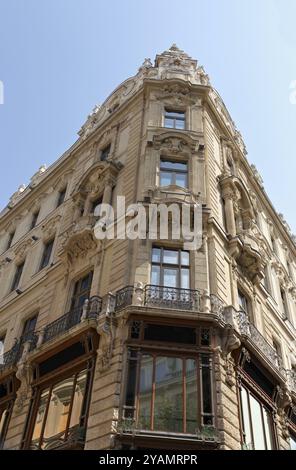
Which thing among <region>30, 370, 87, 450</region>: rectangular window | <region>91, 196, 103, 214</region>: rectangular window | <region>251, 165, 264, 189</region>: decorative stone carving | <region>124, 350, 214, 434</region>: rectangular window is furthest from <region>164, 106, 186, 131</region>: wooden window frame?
<region>30, 370, 87, 450</region>: rectangular window

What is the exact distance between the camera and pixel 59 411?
1417cm

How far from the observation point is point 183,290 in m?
15.1

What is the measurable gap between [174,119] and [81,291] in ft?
35.1

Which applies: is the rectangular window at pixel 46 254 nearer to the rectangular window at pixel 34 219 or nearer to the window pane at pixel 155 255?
the rectangular window at pixel 34 219

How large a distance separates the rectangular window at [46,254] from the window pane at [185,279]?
28.8 ft

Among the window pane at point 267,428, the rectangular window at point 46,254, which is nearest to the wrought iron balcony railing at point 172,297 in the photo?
the window pane at point 267,428

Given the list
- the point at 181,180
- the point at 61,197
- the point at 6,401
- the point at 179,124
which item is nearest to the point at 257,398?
the point at 6,401

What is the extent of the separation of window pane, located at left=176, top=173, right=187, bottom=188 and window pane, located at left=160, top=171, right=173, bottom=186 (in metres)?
0.31

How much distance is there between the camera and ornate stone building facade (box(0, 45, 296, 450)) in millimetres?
12766

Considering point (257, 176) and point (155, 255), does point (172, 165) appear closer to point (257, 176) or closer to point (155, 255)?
point (155, 255)

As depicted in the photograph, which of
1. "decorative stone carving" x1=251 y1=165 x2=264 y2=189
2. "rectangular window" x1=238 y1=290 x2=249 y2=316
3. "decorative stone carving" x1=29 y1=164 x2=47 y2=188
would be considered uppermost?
"decorative stone carving" x1=29 y1=164 x2=47 y2=188

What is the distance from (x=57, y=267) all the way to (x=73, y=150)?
1081 cm

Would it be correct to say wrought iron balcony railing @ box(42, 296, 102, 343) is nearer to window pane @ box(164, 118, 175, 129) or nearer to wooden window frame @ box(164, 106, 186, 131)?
window pane @ box(164, 118, 175, 129)
